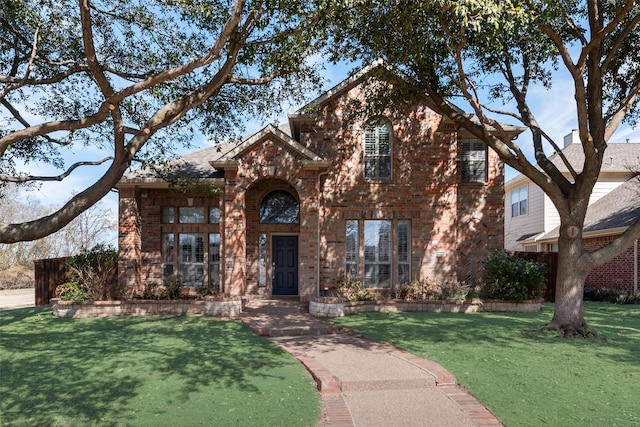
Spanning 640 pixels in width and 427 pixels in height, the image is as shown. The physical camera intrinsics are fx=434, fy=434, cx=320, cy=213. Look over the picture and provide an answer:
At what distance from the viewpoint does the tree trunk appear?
373 inches

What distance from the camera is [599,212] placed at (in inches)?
819

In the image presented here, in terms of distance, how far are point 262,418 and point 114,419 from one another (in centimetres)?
173

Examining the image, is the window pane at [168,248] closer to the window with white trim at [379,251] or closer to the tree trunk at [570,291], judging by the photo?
the window with white trim at [379,251]

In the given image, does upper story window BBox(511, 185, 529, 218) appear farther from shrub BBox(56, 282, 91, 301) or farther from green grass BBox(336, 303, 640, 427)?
shrub BBox(56, 282, 91, 301)

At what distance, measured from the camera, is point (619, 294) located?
666 inches

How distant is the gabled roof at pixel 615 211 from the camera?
1781 cm

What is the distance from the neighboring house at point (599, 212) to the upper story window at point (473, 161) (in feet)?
19.1

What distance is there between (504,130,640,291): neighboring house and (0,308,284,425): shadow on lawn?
16.0 meters

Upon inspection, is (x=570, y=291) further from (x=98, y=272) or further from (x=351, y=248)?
(x=98, y=272)

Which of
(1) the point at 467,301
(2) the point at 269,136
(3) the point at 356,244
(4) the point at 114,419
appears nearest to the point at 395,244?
(3) the point at 356,244

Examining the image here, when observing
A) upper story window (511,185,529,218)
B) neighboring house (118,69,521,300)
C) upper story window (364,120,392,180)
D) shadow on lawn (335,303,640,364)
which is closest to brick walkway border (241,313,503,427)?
shadow on lawn (335,303,640,364)

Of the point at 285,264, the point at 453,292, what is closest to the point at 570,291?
the point at 453,292

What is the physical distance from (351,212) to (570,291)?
289 inches

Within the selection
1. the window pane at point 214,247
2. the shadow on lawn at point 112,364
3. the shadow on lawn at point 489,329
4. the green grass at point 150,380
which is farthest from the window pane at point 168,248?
the shadow on lawn at point 489,329
